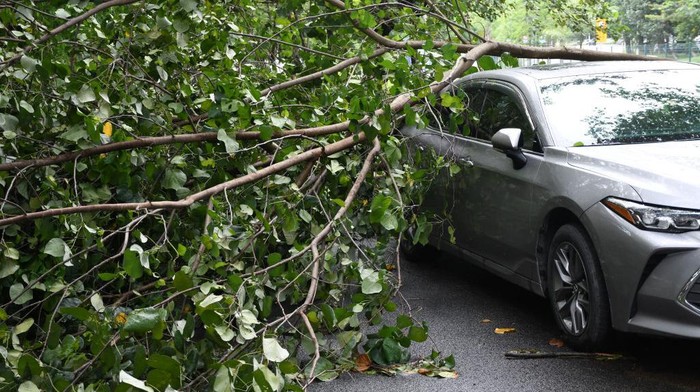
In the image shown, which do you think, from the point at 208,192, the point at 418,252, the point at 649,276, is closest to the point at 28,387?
the point at 208,192

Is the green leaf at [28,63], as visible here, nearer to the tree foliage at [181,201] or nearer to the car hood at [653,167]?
the tree foliage at [181,201]

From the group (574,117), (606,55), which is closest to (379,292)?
(574,117)

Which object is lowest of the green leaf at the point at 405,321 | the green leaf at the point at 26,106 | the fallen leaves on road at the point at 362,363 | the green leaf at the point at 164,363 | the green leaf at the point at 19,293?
the fallen leaves on road at the point at 362,363

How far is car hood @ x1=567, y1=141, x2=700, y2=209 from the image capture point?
17.1ft

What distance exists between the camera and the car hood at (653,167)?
5.21m

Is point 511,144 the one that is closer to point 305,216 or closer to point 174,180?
point 305,216

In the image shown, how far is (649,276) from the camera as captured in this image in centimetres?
516

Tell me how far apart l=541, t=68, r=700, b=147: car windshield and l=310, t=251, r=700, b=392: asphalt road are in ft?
4.24

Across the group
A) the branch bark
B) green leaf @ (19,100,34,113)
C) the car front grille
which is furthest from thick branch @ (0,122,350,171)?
the car front grille

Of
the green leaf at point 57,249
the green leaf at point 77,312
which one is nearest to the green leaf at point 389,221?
the green leaf at point 57,249

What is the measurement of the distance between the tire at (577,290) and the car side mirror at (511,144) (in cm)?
69

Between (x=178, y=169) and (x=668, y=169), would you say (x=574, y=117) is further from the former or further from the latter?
(x=178, y=169)

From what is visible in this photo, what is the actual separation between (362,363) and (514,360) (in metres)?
0.91

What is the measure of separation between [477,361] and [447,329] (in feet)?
2.61
